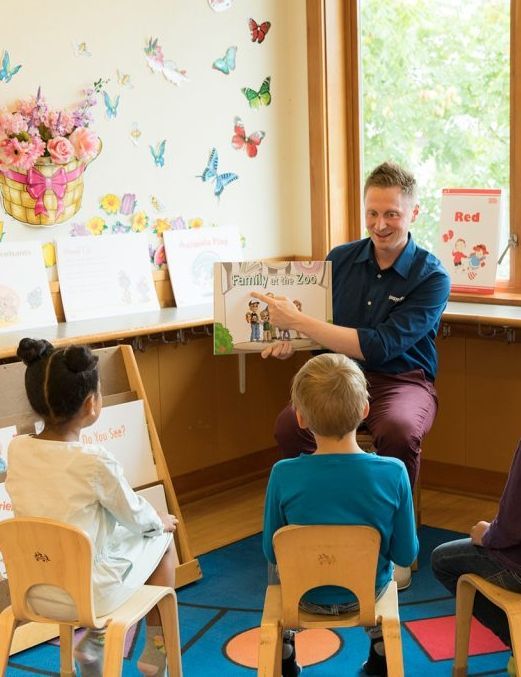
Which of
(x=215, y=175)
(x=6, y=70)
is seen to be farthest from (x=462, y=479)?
(x=6, y=70)

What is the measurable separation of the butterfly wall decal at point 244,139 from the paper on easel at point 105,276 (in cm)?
64

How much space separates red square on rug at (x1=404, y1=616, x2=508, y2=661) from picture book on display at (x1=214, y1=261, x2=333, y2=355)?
1005 mm

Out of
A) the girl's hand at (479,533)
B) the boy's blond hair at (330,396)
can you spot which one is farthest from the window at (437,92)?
the boy's blond hair at (330,396)

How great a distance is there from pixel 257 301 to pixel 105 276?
0.67 meters

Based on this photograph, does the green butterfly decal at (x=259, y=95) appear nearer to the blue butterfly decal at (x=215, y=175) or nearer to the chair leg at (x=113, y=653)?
the blue butterfly decal at (x=215, y=175)

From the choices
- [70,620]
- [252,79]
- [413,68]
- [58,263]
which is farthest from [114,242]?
[70,620]

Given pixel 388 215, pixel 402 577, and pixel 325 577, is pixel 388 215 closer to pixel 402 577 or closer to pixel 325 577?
pixel 402 577

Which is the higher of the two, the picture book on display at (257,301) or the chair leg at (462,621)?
the picture book on display at (257,301)

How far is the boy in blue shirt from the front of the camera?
6.88ft

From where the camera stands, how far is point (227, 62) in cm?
409

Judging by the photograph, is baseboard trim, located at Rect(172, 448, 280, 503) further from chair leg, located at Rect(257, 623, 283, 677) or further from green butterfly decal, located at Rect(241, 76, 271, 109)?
chair leg, located at Rect(257, 623, 283, 677)

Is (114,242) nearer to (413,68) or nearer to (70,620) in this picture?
(413,68)

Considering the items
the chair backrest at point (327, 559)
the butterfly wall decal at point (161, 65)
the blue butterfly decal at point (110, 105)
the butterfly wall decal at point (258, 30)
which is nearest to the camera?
the chair backrest at point (327, 559)

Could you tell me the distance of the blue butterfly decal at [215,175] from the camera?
13.4ft
